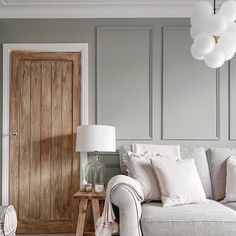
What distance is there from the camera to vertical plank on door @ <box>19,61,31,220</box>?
449 centimetres

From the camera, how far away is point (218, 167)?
4.04 metres

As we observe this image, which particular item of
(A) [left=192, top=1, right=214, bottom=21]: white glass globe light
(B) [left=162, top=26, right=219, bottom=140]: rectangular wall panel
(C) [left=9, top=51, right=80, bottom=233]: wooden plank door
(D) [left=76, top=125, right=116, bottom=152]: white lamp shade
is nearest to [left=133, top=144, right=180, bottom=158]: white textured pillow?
(D) [left=76, top=125, right=116, bottom=152]: white lamp shade

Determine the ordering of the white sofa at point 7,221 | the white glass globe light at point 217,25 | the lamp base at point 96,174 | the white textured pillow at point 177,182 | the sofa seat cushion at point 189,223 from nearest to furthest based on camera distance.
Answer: the white glass globe light at point 217,25, the sofa seat cushion at point 189,223, the white sofa at point 7,221, the white textured pillow at point 177,182, the lamp base at point 96,174

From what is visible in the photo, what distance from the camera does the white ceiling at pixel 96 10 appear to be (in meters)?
4.47

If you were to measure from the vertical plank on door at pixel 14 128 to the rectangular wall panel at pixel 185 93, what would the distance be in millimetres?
1567

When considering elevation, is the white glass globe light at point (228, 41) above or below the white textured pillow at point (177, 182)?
above

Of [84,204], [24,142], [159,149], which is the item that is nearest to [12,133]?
[24,142]

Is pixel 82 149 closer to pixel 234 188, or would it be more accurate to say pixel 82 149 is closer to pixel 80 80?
pixel 80 80

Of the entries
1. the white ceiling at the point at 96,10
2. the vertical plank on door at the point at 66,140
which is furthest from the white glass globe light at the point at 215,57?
the vertical plank on door at the point at 66,140

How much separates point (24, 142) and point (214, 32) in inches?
100.0

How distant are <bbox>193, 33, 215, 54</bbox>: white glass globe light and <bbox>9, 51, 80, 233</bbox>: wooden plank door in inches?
79.0

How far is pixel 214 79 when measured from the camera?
180 inches

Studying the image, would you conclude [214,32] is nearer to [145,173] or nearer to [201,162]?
[145,173]

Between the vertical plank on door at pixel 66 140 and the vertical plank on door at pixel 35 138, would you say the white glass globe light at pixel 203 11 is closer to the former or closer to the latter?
the vertical plank on door at pixel 66 140
